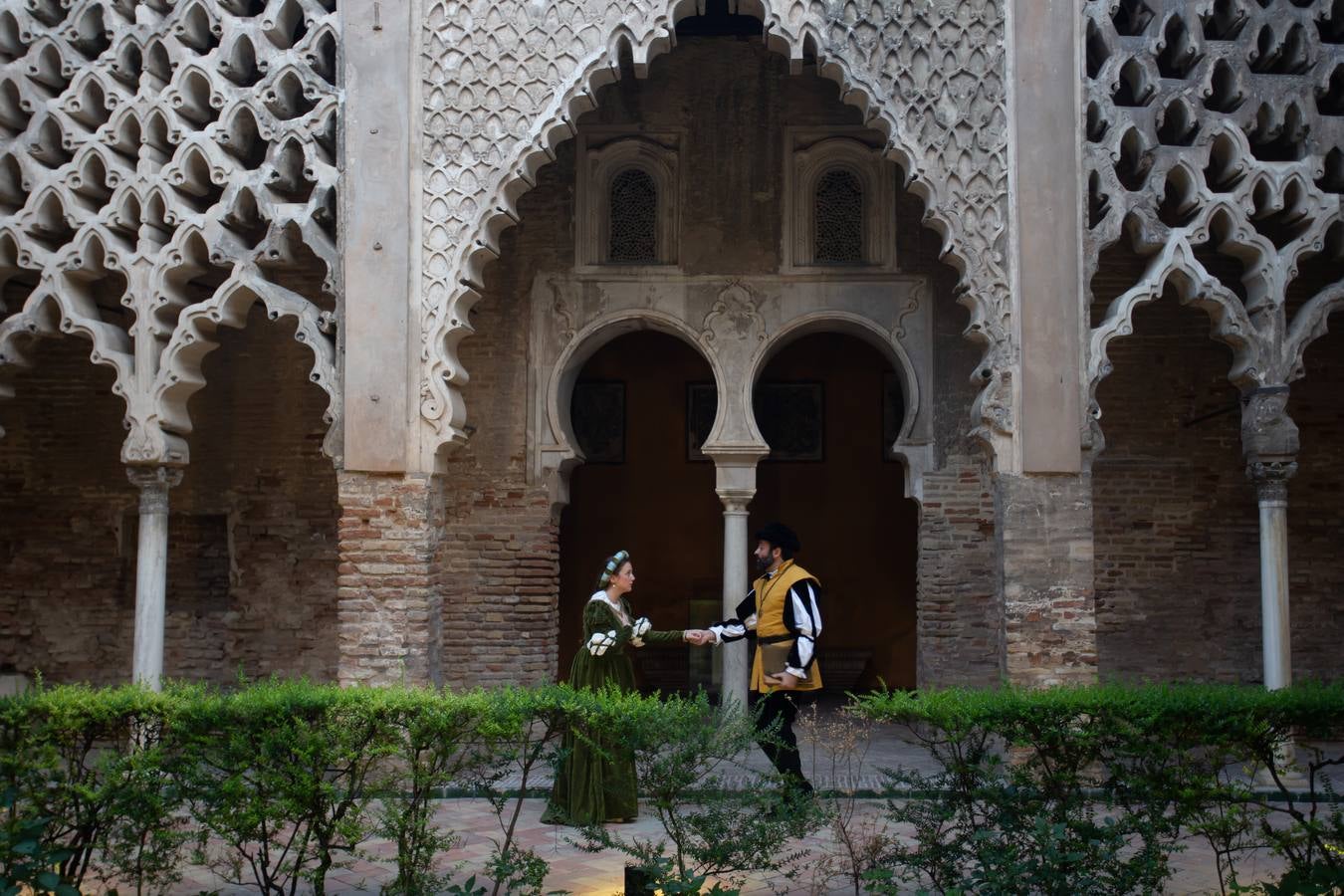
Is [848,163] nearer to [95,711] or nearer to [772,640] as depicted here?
[772,640]

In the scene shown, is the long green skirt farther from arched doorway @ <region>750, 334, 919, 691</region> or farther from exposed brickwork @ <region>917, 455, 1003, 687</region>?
arched doorway @ <region>750, 334, 919, 691</region>

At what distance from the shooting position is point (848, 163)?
39.0 ft

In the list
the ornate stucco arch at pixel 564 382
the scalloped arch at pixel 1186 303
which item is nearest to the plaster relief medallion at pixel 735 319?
the ornate stucco arch at pixel 564 382

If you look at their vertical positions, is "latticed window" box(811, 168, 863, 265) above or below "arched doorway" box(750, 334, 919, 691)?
above

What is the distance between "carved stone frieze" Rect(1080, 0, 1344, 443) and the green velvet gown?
396 centimetres

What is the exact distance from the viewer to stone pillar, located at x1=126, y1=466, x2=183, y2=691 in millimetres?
9656

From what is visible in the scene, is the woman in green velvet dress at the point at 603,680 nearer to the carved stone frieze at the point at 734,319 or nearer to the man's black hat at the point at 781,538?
the man's black hat at the point at 781,538

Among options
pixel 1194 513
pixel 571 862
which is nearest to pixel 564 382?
pixel 571 862

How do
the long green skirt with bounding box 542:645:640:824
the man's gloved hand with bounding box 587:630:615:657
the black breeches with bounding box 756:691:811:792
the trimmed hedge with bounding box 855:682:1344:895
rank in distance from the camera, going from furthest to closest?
the man's gloved hand with bounding box 587:630:615:657 → the long green skirt with bounding box 542:645:640:824 → the black breeches with bounding box 756:691:811:792 → the trimmed hedge with bounding box 855:682:1344:895

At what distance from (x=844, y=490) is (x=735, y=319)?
442cm

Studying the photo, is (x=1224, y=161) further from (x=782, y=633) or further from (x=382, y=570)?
(x=382, y=570)

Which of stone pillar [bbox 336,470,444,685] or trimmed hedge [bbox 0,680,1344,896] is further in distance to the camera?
stone pillar [bbox 336,470,444,685]

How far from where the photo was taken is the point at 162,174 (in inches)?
376

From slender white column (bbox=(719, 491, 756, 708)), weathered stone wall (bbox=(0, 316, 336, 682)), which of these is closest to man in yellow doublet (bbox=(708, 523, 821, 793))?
slender white column (bbox=(719, 491, 756, 708))
